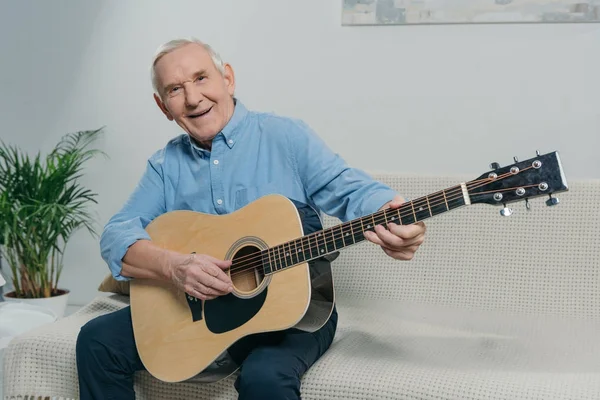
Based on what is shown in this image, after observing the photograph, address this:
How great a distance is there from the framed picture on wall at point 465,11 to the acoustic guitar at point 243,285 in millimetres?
1412

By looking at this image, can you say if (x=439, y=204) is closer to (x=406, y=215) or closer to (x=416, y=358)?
(x=406, y=215)

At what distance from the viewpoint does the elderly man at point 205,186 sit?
5.69 feet

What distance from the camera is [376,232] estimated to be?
152 cm

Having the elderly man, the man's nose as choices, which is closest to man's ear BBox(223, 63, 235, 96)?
the elderly man

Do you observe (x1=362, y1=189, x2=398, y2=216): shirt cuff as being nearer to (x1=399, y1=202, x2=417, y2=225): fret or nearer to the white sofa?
(x1=399, y1=202, x2=417, y2=225): fret

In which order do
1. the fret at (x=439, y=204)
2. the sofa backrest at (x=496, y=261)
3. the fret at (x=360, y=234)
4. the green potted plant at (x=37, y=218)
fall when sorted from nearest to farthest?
the fret at (x=439, y=204)
the fret at (x=360, y=234)
the sofa backrest at (x=496, y=261)
the green potted plant at (x=37, y=218)

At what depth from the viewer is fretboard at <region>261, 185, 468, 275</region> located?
1427mm

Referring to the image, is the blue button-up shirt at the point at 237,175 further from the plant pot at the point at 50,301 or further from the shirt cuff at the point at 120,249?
the plant pot at the point at 50,301

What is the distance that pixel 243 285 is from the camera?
174cm

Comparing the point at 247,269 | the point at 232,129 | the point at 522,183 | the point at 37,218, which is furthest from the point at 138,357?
the point at 37,218

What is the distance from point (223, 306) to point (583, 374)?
0.79 m

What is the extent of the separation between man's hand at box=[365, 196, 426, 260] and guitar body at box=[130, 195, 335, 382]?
0.59ft

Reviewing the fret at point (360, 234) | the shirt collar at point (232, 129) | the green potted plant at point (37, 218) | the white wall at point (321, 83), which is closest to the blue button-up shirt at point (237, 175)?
the shirt collar at point (232, 129)

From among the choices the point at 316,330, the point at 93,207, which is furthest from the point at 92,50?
the point at 316,330
